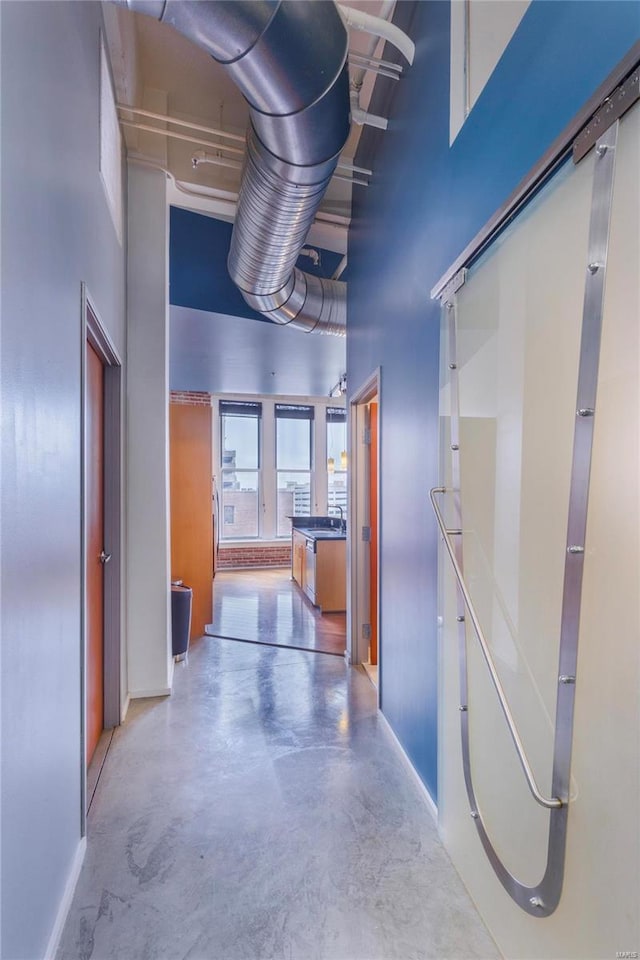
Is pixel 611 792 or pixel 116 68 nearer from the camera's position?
pixel 611 792

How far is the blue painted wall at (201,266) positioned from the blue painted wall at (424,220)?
117 cm

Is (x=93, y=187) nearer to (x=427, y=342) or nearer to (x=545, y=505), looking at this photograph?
(x=427, y=342)

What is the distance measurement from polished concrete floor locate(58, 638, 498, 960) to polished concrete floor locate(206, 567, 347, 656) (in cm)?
146

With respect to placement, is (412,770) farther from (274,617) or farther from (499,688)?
(274,617)

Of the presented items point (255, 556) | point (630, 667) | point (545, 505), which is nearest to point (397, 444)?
point (545, 505)

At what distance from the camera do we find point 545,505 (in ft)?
3.94

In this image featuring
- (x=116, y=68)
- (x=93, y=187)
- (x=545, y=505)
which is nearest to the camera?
(x=545, y=505)

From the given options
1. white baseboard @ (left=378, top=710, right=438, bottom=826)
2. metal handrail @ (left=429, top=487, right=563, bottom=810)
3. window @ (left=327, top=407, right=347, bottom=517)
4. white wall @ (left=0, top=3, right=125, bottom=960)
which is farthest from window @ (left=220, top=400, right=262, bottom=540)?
metal handrail @ (left=429, top=487, right=563, bottom=810)

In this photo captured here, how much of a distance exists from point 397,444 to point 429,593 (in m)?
0.85

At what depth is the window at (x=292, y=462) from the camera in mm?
8648

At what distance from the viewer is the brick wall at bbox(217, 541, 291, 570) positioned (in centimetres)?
821

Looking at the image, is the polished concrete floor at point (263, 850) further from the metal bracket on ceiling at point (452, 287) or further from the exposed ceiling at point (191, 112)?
the exposed ceiling at point (191, 112)

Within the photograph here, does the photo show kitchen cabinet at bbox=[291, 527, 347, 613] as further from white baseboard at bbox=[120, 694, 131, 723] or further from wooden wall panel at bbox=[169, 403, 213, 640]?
white baseboard at bbox=[120, 694, 131, 723]

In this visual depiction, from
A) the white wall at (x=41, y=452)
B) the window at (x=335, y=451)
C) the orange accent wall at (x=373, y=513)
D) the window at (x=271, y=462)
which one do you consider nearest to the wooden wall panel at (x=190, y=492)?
the orange accent wall at (x=373, y=513)
